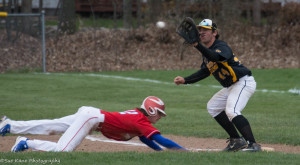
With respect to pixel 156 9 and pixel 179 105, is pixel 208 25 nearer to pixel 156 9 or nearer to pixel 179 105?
pixel 179 105

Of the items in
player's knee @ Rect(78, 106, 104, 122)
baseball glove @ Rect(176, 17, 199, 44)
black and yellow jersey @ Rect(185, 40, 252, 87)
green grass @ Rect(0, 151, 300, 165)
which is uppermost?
baseball glove @ Rect(176, 17, 199, 44)

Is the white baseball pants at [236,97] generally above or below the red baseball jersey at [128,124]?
above

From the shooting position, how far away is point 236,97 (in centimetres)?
726

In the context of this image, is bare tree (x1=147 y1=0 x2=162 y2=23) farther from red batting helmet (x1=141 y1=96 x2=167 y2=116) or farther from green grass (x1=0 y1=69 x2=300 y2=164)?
red batting helmet (x1=141 y1=96 x2=167 y2=116)

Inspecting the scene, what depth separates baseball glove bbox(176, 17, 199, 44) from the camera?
6975 mm

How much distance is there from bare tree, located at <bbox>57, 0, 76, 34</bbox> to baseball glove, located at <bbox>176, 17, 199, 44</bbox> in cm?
2111

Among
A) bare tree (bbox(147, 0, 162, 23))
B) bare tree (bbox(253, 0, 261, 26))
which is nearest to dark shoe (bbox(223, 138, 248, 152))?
bare tree (bbox(147, 0, 162, 23))

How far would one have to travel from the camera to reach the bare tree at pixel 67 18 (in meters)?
27.6

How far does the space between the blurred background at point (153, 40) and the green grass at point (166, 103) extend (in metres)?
2.24

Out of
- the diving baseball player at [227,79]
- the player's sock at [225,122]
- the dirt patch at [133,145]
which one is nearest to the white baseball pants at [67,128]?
the dirt patch at [133,145]

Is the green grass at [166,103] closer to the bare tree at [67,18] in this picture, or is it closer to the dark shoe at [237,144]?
the dark shoe at [237,144]

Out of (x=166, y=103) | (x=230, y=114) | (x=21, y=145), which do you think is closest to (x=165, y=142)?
(x=230, y=114)

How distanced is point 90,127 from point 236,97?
7.07 ft

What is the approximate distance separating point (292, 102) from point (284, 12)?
47.7 ft
